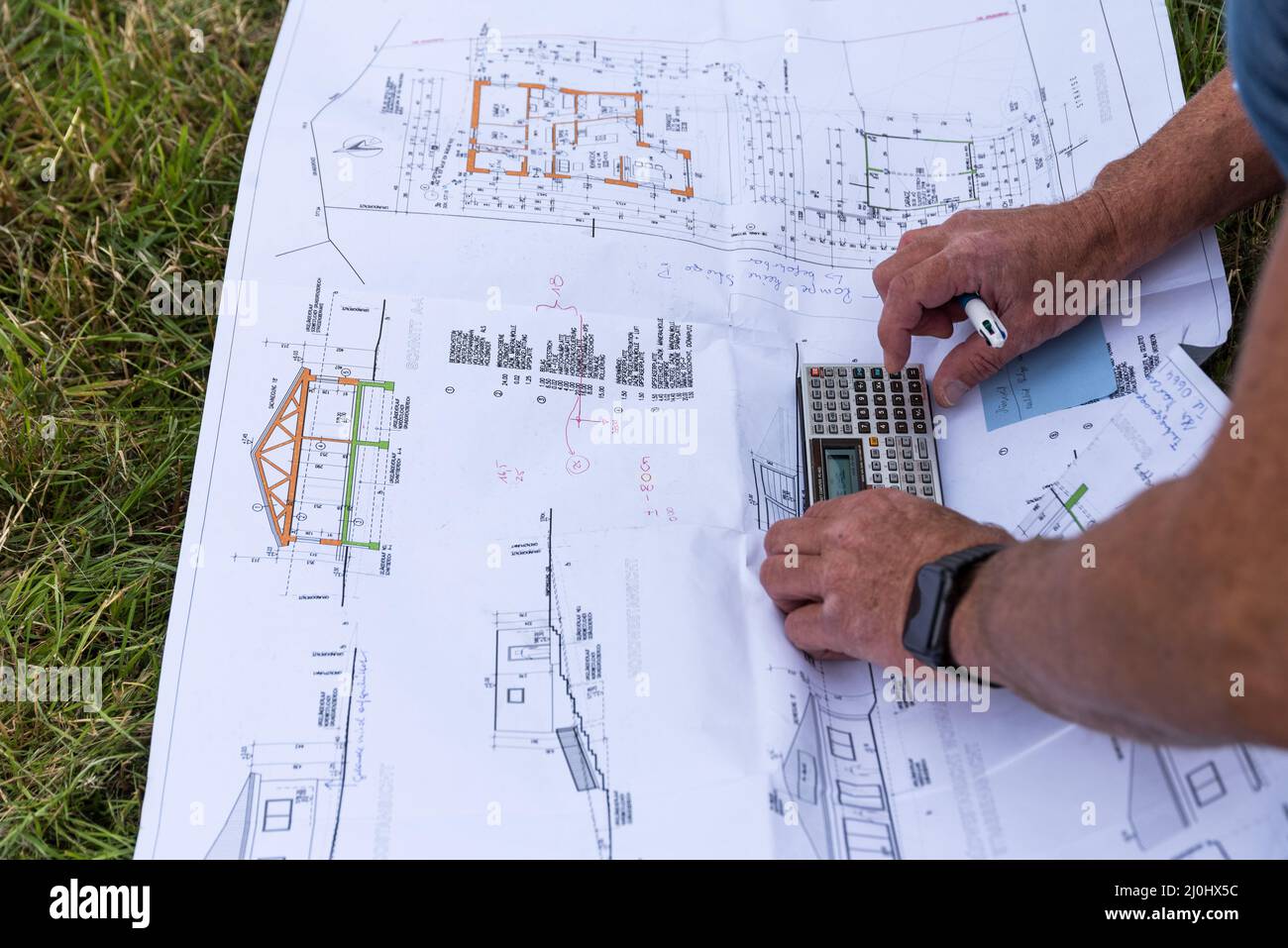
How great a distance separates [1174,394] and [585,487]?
706 mm

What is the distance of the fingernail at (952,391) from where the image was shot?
137 cm

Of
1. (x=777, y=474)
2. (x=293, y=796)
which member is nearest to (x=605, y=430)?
(x=777, y=474)

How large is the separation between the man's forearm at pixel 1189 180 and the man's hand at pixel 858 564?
498 mm

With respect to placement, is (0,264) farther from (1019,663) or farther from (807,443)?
(1019,663)

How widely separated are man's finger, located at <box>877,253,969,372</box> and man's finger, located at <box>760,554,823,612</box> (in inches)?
13.8

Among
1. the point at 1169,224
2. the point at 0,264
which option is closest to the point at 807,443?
the point at 1169,224

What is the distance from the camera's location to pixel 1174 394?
4.03ft

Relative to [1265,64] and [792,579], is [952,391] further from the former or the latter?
[1265,64]

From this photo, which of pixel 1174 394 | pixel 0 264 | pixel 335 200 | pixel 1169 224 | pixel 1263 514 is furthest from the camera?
pixel 0 264

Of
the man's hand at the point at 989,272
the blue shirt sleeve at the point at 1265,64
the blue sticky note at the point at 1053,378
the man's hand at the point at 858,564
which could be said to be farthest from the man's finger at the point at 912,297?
the blue shirt sleeve at the point at 1265,64

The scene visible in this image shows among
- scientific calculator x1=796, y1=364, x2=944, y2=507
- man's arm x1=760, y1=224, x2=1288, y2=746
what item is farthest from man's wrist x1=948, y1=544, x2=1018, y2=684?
scientific calculator x1=796, y1=364, x2=944, y2=507

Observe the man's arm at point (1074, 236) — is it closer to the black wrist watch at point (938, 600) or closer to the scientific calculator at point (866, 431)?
the scientific calculator at point (866, 431)

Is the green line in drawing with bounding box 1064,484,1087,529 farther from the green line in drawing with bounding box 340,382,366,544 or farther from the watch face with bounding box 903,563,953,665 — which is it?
the green line in drawing with bounding box 340,382,366,544

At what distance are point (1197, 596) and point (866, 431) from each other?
65 cm
